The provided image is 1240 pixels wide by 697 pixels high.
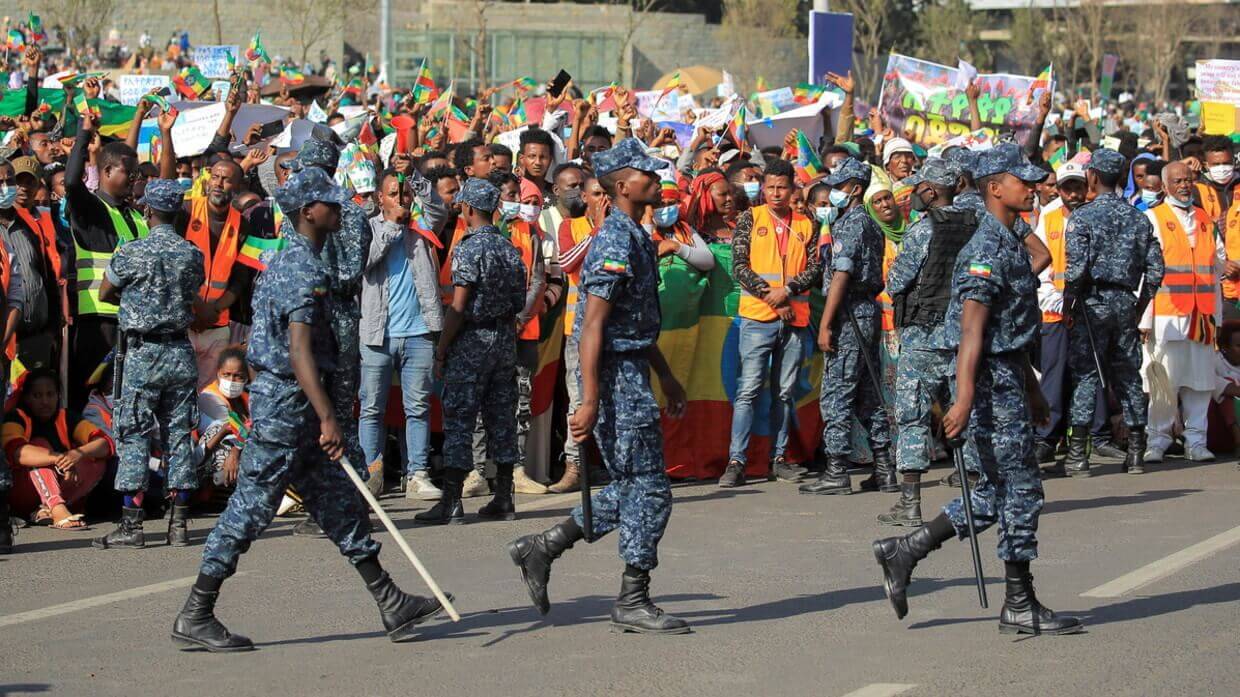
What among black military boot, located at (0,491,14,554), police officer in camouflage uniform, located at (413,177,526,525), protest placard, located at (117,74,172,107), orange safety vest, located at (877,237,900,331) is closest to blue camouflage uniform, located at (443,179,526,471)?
police officer in camouflage uniform, located at (413,177,526,525)

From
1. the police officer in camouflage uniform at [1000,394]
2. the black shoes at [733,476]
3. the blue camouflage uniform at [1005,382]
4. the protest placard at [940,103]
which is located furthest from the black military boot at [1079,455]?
the protest placard at [940,103]

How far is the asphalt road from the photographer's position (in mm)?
6539

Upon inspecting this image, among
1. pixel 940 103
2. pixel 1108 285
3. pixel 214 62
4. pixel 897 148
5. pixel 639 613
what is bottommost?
pixel 639 613

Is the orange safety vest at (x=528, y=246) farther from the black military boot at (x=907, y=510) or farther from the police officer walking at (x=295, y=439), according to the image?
the police officer walking at (x=295, y=439)

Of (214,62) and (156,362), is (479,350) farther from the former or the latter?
(214,62)

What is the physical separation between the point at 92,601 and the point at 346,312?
5.86ft

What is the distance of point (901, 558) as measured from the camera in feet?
24.4

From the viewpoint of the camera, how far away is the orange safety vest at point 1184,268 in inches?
509

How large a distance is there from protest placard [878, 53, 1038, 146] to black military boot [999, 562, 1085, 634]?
1219 cm

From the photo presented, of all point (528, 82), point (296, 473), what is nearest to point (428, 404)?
point (296, 473)

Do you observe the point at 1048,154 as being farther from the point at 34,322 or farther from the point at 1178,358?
the point at 34,322

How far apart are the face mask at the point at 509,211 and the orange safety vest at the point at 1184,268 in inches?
184

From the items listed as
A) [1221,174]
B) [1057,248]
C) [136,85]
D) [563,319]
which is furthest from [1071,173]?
[136,85]

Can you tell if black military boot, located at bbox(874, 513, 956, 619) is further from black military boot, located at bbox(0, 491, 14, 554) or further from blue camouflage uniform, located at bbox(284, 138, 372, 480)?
black military boot, located at bbox(0, 491, 14, 554)
